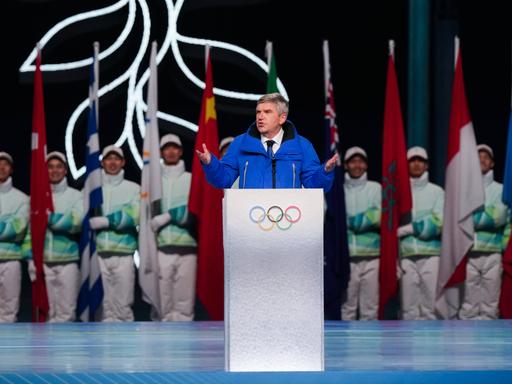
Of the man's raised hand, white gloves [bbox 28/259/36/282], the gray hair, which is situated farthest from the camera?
white gloves [bbox 28/259/36/282]

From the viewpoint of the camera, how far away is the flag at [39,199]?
937 centimetres

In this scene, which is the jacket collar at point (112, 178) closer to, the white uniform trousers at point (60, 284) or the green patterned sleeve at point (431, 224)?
the white uniform trousers at point (60, 284)

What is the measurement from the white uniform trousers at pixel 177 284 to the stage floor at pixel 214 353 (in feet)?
6.74

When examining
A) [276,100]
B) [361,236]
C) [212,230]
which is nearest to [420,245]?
[361,236]

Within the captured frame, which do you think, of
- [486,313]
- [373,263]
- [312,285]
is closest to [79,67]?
[373,263]

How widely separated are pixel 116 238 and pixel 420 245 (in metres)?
2.53

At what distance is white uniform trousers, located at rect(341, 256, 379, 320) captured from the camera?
31.9 ft

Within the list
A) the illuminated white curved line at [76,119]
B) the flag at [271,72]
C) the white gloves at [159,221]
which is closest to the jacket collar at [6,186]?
the illuminated white curved line at [76,119]

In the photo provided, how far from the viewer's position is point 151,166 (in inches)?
375

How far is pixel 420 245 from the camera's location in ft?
31.9

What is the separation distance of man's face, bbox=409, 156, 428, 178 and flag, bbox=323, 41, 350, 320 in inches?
25.0

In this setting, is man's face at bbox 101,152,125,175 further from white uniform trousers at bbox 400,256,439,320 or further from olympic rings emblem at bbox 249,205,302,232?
olympic rings emblem at bbox 249,205,302,232

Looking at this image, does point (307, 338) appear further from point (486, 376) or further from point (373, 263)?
point (373, 263)

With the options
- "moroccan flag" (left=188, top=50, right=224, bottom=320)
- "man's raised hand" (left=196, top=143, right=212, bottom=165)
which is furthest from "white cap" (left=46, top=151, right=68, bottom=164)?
"man's raised hand" (left=196, top=143, right=212, bottom=165)
